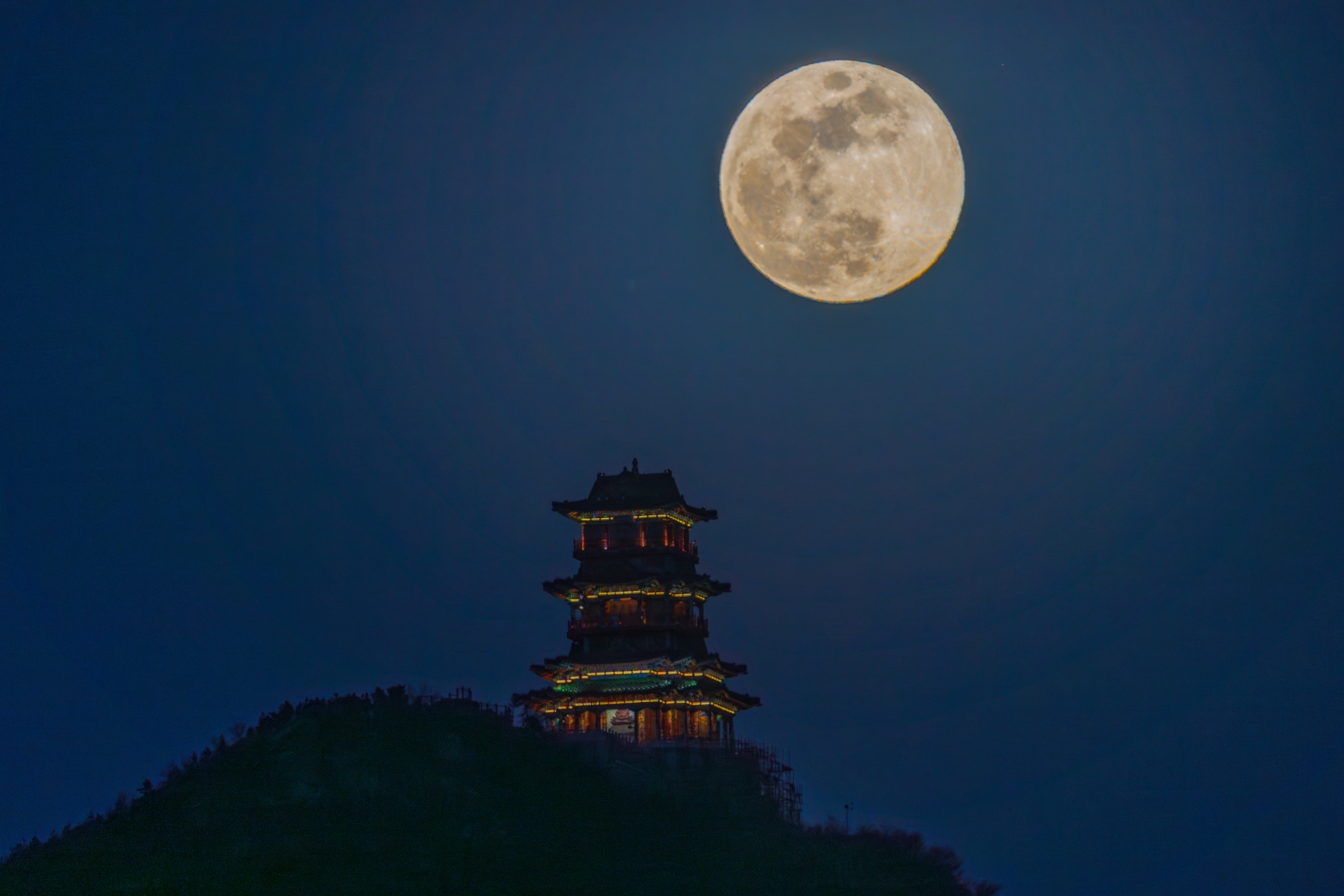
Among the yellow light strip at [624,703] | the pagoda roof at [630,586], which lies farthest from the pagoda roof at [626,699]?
the pagoda roof at [630,586]

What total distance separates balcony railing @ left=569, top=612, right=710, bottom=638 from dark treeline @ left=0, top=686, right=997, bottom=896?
7391mm

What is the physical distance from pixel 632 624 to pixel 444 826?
22.3m

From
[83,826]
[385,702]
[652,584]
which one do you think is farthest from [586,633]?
[83,826]

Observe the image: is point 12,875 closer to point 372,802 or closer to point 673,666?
point 372,802

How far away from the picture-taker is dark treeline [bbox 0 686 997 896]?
62.8m

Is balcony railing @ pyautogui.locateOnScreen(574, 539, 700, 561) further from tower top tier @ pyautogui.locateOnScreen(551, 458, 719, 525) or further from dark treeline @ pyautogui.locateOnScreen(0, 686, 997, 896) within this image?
dark treeline @ pyautogui.locateOnScreen(0, 686, 997, 896)

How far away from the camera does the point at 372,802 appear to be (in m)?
67.6

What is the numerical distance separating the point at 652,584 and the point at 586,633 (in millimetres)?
4750

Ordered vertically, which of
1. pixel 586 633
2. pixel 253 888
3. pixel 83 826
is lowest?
pixel 253 888

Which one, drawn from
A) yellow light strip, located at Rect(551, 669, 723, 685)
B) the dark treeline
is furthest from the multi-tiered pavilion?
the dark treeline

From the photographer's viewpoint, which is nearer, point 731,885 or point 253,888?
point 253,888

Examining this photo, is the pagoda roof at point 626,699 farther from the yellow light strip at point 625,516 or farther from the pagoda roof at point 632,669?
the yellow light strip at point 625,516

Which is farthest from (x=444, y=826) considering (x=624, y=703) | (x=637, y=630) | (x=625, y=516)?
(x=625, y=516)

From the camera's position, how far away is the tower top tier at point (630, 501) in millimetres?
87312
